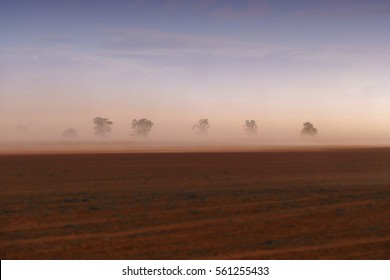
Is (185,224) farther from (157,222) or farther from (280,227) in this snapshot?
(280,227)

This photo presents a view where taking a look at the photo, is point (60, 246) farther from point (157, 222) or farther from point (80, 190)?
point (80, 190)

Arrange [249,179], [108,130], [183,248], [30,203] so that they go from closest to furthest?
[183,248], [30,203], [249,179], [108,130]

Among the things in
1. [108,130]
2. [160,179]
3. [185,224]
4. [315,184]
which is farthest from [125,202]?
[108,130]

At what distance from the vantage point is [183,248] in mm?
8867

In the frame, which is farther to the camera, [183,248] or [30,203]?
[30,203]

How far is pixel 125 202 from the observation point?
543 inches

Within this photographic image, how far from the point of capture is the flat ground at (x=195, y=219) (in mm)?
8797

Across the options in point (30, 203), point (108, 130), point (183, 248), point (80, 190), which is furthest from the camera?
point (108, 130)

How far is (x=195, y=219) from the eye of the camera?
37.3 feet

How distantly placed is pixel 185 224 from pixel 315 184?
8.55m

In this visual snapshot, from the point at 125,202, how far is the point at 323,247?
21.1 ft

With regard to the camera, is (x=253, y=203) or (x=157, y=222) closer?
(x=157, y=222)

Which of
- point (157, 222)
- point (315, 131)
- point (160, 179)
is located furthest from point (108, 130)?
point (157, 222)

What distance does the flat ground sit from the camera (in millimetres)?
8797
